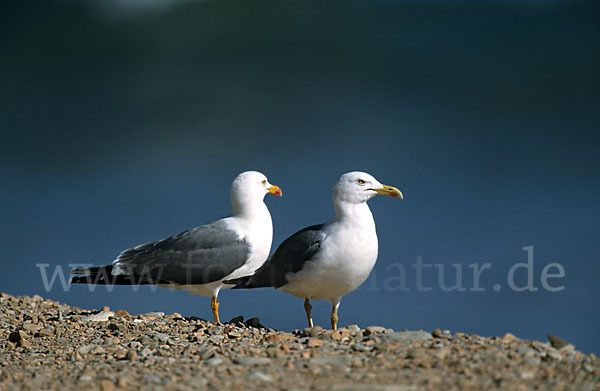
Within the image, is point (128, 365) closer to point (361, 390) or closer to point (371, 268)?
point (361, 390)

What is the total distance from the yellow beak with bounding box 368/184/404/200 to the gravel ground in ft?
6.43

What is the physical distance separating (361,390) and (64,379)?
292 centimetres

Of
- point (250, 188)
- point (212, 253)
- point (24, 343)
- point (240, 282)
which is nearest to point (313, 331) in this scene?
point (240, 282)

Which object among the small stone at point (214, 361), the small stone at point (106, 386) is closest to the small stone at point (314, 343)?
the small stone at point (214, 361)

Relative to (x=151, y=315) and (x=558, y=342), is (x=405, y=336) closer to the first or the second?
(x=558, y=342)

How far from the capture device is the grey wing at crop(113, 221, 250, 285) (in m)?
10.4

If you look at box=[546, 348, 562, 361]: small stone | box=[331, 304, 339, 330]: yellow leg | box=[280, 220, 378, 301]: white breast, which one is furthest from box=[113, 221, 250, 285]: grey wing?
box=[546, 348, 562, 361]: small stone

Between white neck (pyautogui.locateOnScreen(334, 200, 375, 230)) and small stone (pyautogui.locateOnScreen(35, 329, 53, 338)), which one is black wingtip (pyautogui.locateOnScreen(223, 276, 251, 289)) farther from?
small stone (pyautogui.locateOnScreen(35, 329, 53, 338))

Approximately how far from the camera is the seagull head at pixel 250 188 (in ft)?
35.5

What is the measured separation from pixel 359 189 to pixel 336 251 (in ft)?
3.03

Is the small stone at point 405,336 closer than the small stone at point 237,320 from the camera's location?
Yes

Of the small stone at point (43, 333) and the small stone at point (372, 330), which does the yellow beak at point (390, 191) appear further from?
the small stone at point (43, 333)

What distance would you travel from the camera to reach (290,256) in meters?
9.53

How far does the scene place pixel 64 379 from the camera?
6.85 m
